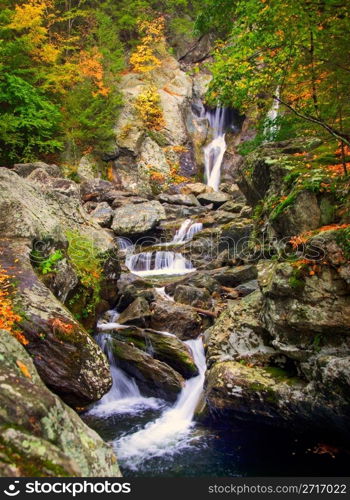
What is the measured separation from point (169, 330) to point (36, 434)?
5885 mm

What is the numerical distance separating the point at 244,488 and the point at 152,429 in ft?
8.55

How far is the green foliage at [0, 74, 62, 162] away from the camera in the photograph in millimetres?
16641

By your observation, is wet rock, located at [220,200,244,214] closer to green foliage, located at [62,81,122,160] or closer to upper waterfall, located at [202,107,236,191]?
upper waterfall, located at [202,107,236,191]

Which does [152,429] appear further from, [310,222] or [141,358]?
[310,222]

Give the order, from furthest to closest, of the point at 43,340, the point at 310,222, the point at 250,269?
the point at 250,269
the point at 310,222
the point at 43,340

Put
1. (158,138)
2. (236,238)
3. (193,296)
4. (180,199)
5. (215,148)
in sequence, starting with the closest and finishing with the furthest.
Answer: (193,296)
(236,238)
(180,199)
(158,138)
(215,148)

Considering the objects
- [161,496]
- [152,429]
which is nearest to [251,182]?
[152,429]

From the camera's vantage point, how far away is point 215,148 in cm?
2448

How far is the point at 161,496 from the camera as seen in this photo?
2.89 meters

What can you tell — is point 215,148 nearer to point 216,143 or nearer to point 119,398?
point 216,143

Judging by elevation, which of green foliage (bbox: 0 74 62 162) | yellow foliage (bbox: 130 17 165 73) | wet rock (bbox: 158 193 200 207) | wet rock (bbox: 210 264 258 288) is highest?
yellow foliage (bbox: 130 17 165 73)

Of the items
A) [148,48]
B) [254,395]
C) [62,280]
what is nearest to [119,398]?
[62,280]

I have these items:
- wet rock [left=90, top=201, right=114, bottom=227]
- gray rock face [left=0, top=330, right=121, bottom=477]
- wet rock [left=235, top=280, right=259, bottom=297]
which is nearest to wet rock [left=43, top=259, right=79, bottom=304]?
gray rock face [left=0, top=330, right=121, bottom=477]

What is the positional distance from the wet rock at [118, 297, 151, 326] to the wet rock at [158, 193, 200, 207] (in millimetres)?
11232
